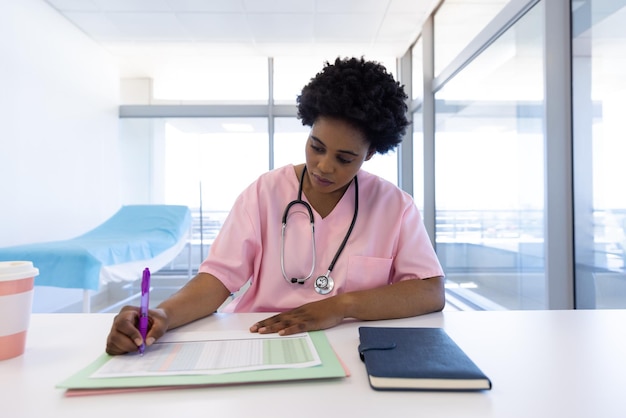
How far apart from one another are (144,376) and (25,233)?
2.82m

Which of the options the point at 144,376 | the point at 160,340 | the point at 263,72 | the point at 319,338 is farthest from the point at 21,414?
the point at 263,72

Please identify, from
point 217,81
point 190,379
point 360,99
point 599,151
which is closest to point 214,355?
point 190,379

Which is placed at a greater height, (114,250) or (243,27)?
(243,27)

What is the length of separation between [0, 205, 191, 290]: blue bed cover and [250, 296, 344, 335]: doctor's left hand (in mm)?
1786

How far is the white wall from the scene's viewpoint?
2.62 metres

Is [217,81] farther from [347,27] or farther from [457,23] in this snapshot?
[457,23]

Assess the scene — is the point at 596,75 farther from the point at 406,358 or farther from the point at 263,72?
the point at 263,72

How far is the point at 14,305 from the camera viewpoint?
2.04 ft

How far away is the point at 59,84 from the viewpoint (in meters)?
3.17

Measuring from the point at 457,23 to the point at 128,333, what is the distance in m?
3.08

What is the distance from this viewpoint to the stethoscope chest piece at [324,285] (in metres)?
1.02

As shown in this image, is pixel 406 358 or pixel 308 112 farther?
pixel 308 112

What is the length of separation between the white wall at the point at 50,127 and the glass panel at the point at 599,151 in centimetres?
307

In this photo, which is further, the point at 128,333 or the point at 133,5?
the point at 133,5
